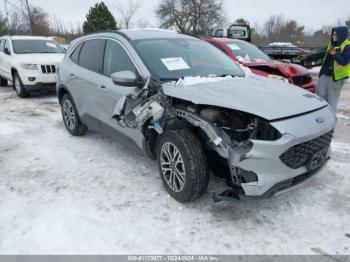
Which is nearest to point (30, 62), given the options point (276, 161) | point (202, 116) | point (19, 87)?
point (19, 87)

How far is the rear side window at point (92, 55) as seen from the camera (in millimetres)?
4391

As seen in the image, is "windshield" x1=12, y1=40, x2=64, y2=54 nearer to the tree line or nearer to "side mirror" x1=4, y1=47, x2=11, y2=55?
"side mirror" x1=4, y1=47, x2=11, y2=55

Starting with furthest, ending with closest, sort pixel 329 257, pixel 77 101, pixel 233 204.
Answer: pixel 77 101, pixel 233 204, pixel 329 257


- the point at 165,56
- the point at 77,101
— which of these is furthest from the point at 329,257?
the point at 77,101

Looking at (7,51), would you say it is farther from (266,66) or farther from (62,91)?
(266,66)

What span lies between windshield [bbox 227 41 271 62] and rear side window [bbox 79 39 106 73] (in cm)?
367

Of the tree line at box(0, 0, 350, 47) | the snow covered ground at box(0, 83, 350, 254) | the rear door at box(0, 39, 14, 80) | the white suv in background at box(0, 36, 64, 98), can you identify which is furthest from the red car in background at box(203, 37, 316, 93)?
the tree line at box(0, 0, 350, 47)

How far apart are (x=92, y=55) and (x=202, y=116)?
2404 millimetres

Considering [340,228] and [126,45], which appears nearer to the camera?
[340,228]

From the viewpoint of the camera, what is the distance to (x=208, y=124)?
2.83m

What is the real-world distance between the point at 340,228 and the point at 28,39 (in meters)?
9.97

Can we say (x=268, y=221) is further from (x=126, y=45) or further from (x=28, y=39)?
(x=28, y=39)

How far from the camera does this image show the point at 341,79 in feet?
19.5

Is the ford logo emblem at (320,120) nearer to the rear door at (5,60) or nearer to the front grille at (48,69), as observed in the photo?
the front grille at (48,69)
